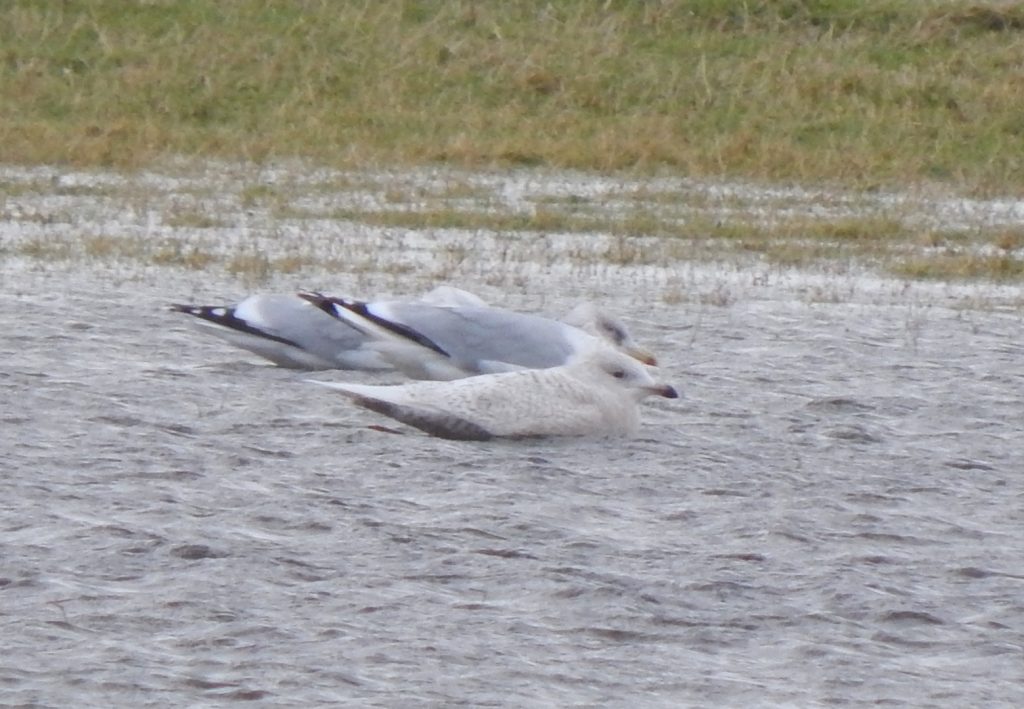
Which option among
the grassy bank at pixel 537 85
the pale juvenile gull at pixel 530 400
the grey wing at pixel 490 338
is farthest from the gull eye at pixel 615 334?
the grassy bank at pixel 537 85

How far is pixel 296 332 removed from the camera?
7.02 m

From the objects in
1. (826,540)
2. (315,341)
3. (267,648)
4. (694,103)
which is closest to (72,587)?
(267,648)

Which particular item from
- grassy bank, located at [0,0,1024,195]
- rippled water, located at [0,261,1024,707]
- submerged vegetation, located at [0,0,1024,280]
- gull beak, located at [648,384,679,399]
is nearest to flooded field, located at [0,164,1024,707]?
rippled water, located at [0,261,1024,707]

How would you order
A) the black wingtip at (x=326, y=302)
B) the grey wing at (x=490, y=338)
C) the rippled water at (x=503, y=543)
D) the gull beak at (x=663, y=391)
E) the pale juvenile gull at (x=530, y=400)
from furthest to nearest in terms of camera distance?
the black wingtip at (x=326, y=302)
the grey wing at (x=490, y=338)
the gull beak at (x=663, y=391)
the pale juvenile gull at (x=530, y=400)
the rippled water at (x=503, y=543)

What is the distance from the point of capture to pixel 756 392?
700cm

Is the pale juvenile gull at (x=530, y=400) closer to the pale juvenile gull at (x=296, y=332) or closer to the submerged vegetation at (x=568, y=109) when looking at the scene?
the pale juvenile gull at (x=296, y=332)

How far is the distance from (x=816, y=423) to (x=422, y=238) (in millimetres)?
4829

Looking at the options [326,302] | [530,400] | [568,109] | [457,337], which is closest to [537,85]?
[568,109]

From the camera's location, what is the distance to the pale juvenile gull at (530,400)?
6.02 m

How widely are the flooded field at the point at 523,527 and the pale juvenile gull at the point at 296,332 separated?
0.26 feet

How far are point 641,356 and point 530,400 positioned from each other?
1.07 metres

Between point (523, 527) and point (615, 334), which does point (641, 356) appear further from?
point (523, 527)

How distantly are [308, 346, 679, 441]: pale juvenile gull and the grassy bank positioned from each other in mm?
7824

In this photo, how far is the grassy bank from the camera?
48.2 ft
